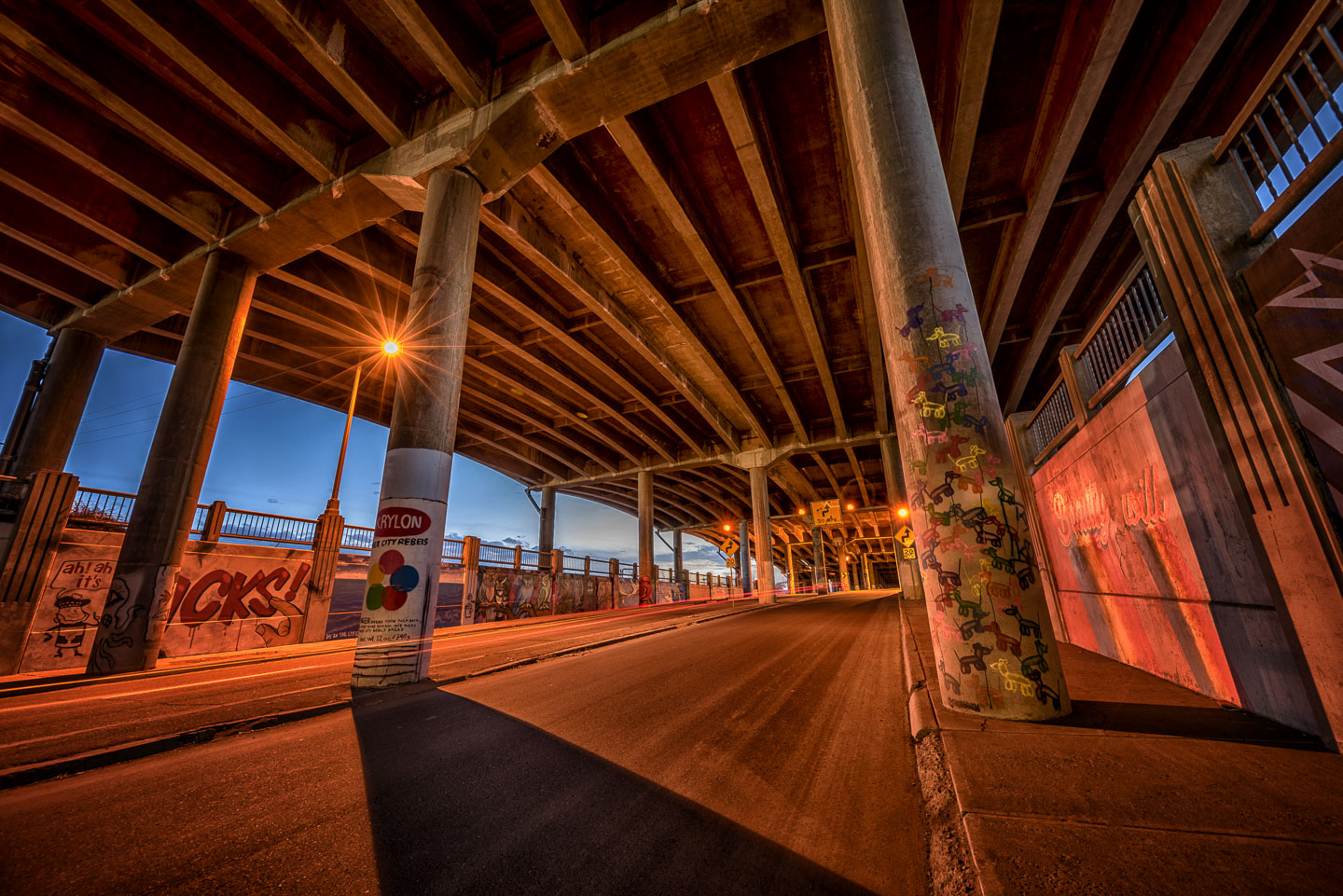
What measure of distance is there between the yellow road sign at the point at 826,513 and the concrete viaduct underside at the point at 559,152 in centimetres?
1362

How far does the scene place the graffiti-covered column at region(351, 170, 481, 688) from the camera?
18.7 ft

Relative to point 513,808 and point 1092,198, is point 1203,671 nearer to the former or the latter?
point 513,808

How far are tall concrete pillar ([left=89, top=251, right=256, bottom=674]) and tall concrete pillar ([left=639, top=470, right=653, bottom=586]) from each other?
767 inches

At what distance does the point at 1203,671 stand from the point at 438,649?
9996 mm

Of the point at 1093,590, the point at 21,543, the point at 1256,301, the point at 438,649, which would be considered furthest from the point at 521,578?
the point at 1256,301

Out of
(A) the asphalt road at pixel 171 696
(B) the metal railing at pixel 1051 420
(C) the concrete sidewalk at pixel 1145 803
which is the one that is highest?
(B) the metal railing at pixel 1051 420

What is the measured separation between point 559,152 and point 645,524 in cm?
2063

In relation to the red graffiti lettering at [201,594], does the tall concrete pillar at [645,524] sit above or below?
above

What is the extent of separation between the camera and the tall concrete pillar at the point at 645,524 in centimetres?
2717

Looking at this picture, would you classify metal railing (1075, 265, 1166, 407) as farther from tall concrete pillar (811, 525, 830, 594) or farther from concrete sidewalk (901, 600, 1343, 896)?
tall concrete pillar (811, 525, 830, 594)

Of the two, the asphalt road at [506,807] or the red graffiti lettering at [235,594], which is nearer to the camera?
the asphalt road at [506,807]

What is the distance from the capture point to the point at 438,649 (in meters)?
8.59

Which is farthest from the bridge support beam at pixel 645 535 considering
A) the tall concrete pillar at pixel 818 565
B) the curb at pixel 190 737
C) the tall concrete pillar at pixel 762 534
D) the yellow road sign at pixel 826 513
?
the curb at pixel 190 737

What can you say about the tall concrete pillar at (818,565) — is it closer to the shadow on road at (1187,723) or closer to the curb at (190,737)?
the curb at (190,737)
